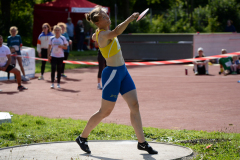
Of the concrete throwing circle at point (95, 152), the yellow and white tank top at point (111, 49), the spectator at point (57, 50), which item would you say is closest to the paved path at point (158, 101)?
the spectator at point (57, 50)

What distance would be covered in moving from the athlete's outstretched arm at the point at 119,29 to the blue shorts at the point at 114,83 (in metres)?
0.46

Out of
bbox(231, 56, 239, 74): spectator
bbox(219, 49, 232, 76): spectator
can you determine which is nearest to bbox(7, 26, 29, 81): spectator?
bbox(219, 49, 232, 76): spectator

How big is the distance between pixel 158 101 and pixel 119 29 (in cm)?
512

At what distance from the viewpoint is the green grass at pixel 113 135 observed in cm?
520

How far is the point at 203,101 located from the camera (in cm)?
938

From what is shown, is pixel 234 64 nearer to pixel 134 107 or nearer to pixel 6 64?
pixel 6 64

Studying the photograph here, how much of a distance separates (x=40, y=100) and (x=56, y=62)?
111 inches

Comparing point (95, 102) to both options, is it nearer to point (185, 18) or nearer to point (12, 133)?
point (12, 133)

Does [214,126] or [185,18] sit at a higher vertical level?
[185,18]

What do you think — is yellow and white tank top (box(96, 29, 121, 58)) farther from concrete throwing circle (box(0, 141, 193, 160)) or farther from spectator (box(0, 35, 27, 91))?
spectator (box(0, 35, 27, 91))

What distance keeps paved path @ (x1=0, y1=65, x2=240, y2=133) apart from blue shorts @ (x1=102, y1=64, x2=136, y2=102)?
2072mm

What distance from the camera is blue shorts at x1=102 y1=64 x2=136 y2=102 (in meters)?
5.01

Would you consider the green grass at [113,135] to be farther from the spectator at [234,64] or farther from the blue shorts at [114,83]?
the spectator at [234,64]

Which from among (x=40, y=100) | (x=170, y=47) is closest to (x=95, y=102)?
(x=40, y=100)
